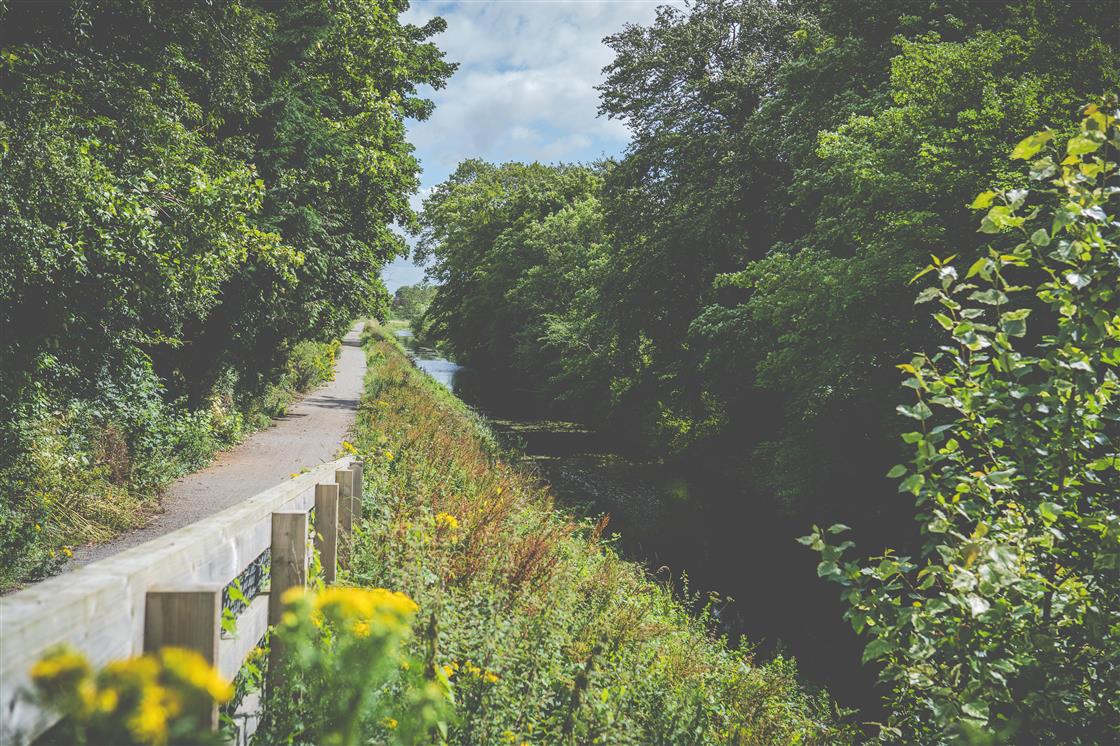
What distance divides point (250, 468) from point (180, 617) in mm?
12272

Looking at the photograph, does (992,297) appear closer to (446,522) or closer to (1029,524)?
(1029,524)

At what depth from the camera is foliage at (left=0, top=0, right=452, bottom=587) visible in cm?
697

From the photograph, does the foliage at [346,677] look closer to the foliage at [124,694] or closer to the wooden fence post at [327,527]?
the foliage at [124,694]

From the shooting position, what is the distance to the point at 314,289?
51.9ft

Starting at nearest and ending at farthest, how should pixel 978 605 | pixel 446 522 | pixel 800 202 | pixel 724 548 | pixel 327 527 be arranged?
pixel 978 605 → pixel 327 527 → pixel 446 522 → pixel 724 548 → pixel 800 202

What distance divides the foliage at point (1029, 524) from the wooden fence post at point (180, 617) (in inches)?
90.7

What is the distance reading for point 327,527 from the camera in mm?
3641

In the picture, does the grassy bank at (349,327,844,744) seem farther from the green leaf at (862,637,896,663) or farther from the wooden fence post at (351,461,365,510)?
the green leaf at (862,637,896,663)

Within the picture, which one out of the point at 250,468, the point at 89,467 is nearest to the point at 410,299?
the point at 250,468

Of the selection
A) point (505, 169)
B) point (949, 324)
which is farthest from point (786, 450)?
point (505, 169)

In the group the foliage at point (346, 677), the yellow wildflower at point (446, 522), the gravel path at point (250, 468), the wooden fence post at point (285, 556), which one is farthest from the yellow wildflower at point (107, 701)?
the gravel path at point (250, 468)

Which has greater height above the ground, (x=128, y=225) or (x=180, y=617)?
(x=128, y=225)

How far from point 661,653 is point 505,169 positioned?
51679 millimetres

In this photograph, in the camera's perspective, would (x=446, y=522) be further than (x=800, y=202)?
No
